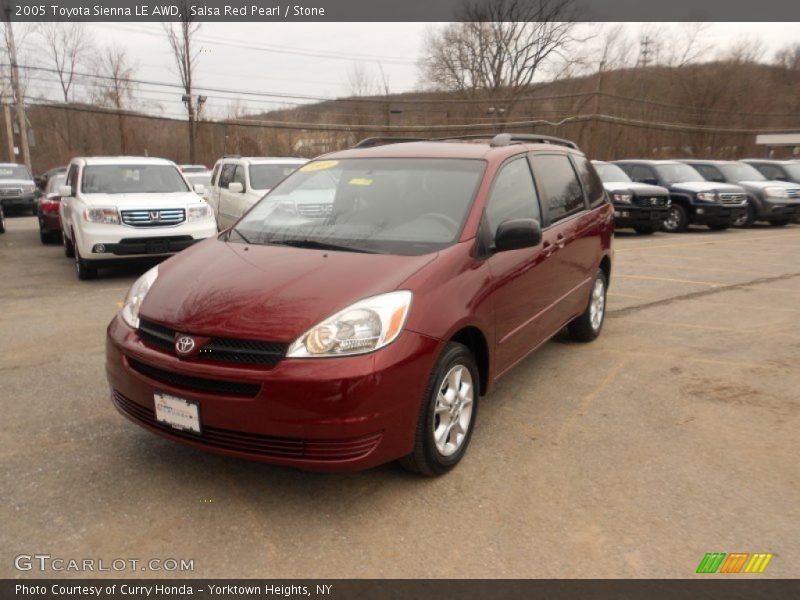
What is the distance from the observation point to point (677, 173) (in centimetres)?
1636

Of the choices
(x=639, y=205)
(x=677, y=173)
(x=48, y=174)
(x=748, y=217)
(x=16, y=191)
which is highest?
(x=677, y=173)

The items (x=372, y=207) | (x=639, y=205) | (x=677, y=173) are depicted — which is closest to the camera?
(x=372, y=207)

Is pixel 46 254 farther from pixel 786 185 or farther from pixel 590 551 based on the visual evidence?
pixel 786 185

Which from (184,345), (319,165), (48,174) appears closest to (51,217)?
(319,165)

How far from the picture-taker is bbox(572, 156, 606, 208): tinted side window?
215 inches

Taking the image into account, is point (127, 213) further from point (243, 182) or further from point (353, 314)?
point (353, 314)

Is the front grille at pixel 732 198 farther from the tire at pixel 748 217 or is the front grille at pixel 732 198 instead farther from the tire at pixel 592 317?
the tire at pixel 592 317

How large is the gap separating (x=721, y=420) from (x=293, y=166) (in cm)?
922

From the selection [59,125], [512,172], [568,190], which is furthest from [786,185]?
[59,125]

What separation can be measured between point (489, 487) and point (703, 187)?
14857 mm

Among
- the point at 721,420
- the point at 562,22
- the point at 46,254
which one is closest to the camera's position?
the point at 721,420

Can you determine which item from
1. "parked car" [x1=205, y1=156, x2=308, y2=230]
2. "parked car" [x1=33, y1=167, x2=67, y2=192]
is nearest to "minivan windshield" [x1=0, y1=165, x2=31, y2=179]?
"parked car" [x1=33, y1=167, x2=67, y2=192]

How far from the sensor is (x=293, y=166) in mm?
11500

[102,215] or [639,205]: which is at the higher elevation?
[102,215]
